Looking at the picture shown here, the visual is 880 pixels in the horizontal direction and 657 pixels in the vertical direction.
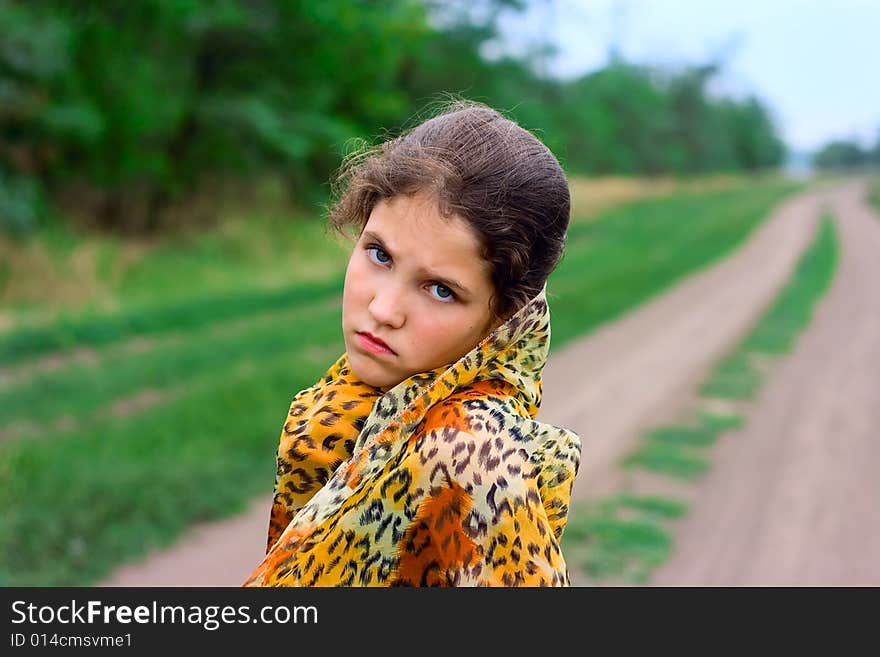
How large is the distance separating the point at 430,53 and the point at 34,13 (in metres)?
12.3

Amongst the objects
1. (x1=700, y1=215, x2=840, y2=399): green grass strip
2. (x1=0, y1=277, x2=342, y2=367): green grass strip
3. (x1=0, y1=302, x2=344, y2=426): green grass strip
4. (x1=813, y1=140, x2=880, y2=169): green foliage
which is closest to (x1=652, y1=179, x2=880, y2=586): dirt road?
(x1=700, y1=215, x2=840, y2=399): green grass strip

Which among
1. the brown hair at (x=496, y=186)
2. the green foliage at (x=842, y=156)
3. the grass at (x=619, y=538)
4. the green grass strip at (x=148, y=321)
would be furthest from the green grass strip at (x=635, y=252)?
the green foliage at (x=842, y=156)

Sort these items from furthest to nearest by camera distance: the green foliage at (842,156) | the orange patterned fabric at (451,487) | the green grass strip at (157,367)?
the green foliage at (842,156), the green grass strip at (157,367), the orange patterned fabric at (451,487)

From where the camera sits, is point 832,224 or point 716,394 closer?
point 716,394

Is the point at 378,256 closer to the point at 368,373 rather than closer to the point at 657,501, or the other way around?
the point at 368,373

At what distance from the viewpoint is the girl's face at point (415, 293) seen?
1186 mm

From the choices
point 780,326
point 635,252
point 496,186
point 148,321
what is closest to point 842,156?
point 635,252

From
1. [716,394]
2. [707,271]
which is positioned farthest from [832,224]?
[716,394]

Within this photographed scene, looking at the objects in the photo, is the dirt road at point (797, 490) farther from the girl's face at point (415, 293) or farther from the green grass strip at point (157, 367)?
the green grass strip at point (157, 367)

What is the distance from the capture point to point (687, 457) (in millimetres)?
6484

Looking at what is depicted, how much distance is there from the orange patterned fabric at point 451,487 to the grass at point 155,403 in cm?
31

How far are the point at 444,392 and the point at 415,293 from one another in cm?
15

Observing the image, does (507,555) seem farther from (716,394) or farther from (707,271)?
(707,271)

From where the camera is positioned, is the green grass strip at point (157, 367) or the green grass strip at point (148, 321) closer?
the green grass strip at point (157, 367)
